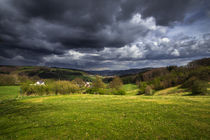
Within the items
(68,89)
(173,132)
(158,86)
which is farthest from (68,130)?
(158,86)

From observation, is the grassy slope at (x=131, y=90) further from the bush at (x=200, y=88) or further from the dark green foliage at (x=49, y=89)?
the dark green foliage at (x=49, y=89)

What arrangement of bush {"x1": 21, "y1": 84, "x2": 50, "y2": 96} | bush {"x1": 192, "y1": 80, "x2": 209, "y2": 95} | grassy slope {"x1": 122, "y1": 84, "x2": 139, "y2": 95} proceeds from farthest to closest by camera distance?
grassy slope {"x1": 122, "y1": 84, "x2": 139, "y2": 95} < bush {"x1": 21, "y1": 84, "x2": 50, "y2": 96} < bush {"x1": 192, "y1": 80, "x2": 209, "y2": 95}

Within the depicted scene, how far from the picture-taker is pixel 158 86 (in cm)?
9525

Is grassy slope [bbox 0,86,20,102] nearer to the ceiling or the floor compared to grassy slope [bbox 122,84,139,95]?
nearer to the ceiling

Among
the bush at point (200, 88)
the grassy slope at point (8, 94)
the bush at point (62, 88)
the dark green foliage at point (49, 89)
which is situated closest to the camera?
the grassy slope at point (8, 94)

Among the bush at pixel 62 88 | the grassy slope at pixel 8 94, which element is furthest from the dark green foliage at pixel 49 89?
the grassy slope at pixel 8 94

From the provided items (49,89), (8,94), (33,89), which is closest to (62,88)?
(49,89)

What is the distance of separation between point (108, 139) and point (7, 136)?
33.1 feet

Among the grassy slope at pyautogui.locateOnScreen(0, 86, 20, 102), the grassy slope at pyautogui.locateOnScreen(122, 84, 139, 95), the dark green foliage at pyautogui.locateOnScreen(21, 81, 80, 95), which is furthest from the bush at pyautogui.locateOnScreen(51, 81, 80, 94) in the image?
the grassy slope at pyautogui.locateOnScreen(122, 84, 139, 95)

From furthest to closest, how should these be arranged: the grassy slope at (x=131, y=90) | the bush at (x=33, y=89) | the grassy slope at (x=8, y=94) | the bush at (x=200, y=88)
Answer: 1. the grassy slope at (x=131, y=90)
2. the bush at (x=33, y=89)
3. the bush at (x=200, y=88)
4. the grassy slope at (x=8, y=94)

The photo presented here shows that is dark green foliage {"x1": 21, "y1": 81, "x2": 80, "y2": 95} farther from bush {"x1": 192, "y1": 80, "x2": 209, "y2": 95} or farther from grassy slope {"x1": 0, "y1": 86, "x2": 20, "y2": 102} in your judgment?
bush {"x1": 192, "y1": 80, "x2": 209, "y2": 95}

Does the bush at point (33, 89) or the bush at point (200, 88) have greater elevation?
the bush at point (33, 89)

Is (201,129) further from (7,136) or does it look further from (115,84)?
(115,84)

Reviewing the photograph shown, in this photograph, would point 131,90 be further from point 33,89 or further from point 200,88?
point 33,89
